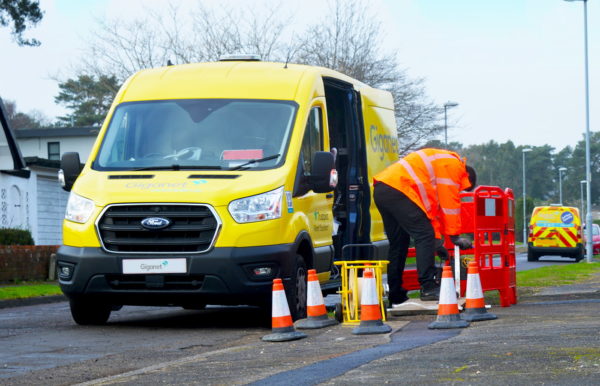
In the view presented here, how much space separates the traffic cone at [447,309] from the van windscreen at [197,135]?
8.19ft

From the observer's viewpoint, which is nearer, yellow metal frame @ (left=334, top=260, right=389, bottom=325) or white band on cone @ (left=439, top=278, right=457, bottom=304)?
white band on cone @ (left=439, top=278, right=457, bottom=304)

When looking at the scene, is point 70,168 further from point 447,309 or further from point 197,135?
point 447,309

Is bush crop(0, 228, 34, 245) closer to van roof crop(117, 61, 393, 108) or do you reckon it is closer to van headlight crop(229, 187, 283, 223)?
van roof crop(117, 61, 393, 108)

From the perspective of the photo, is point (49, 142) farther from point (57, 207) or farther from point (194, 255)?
point (194, 255)

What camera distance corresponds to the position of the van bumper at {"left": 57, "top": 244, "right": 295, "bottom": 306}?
34.7 feet

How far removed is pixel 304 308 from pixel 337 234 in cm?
196

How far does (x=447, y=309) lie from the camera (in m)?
9.41

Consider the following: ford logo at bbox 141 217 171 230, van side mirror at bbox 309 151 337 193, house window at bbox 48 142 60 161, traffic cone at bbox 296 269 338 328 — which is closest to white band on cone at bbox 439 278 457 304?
traffic cone at bbox 296 269 338 328

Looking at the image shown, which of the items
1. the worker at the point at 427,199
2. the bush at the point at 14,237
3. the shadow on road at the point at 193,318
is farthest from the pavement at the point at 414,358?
the bush at the point at 14,237

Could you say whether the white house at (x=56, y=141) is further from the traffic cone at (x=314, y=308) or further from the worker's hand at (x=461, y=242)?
the traffic cone at (x=314, y=308)

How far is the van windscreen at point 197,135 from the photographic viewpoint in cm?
1135

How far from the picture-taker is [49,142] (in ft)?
201

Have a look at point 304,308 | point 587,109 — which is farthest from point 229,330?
point 587,109

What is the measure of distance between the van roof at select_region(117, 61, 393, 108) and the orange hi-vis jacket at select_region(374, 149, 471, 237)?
146 centimetres
